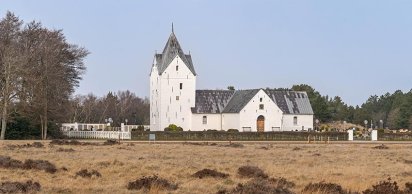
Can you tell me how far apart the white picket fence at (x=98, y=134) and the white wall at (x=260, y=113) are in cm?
2036

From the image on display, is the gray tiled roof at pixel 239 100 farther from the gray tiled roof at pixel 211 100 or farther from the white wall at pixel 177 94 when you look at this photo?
the white wall at pixel 177 94

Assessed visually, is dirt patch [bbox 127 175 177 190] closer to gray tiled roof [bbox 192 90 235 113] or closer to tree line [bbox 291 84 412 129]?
gray tiled roof [bbox 192 90 235 113]

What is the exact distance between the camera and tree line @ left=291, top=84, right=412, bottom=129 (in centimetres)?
12188

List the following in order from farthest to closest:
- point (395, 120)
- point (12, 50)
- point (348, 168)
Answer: point (395, 120)
point (12, 50)
point (348, 168)

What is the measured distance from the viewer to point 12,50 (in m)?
64.6

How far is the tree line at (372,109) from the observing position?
400ft

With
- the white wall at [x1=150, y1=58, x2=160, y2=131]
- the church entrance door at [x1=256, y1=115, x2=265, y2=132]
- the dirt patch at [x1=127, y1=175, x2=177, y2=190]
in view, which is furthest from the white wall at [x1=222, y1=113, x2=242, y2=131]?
the dirt patch at [x1=127, y1=175, x2=177, y2=190]

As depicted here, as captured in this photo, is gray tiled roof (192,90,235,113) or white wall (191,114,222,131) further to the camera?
gray tiled roof (192,90,235,113)

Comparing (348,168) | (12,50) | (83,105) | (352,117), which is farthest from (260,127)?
(348,168)

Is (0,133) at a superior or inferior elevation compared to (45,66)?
inferior

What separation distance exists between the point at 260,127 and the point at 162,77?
14.5 metres

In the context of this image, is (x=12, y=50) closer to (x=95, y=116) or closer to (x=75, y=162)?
(x=75, y=162)

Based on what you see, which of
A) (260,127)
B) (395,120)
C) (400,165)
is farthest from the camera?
(395,120)

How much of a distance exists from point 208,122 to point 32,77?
106ft
